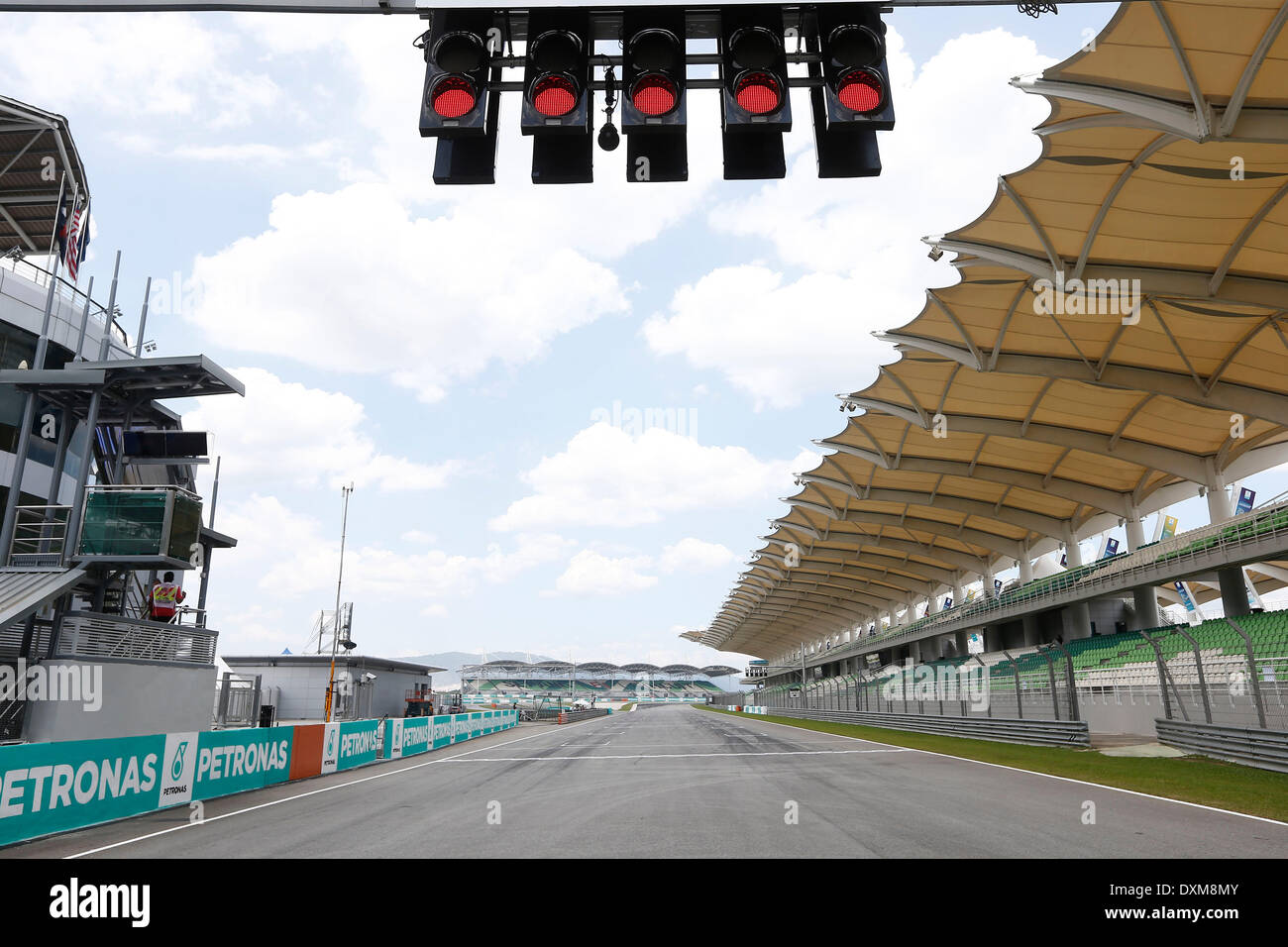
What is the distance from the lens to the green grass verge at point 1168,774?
11172 mm

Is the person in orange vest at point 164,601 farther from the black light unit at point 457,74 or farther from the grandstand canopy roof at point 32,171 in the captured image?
the black light unit at point 457,74

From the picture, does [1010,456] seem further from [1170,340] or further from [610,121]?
[610,121]

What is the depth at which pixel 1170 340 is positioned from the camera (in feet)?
74.4

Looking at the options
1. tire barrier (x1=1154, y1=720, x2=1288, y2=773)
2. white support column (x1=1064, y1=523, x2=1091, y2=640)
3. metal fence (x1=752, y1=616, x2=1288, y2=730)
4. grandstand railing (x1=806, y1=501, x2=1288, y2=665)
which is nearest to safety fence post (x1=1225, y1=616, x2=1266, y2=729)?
metal fence (x1=752, y1=616, x2=1288, y2=730)

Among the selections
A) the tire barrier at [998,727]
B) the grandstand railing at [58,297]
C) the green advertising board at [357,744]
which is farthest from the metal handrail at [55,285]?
the tire barrier at [998,727]

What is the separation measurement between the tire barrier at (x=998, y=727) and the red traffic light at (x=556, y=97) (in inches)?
850

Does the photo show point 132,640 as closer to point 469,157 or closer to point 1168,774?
point 469,157

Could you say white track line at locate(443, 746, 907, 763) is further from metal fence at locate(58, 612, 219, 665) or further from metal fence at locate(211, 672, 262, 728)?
metal fence at locate(58, 612, 219, 665)

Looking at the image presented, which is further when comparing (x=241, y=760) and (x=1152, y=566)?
(x=1152, y=566)

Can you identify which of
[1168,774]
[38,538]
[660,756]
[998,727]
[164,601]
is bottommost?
[660,756]

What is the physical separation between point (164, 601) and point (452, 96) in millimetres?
25623

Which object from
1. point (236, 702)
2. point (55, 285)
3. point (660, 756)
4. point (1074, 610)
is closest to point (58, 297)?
point (55, 285)

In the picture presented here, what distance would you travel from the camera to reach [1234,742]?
15930 mm
